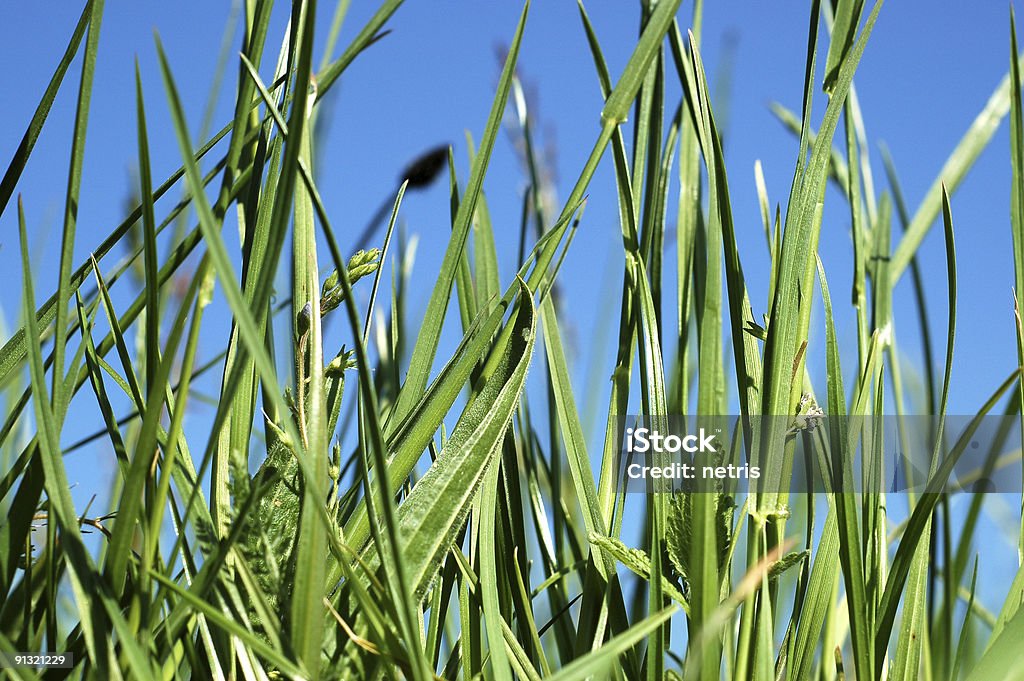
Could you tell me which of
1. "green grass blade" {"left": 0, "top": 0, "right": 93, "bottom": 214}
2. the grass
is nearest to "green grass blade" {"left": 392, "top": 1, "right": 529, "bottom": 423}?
the grass

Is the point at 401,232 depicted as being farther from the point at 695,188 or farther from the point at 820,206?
the point at 820,206

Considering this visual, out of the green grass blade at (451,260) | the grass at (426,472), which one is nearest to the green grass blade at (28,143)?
the grass at (426,472)

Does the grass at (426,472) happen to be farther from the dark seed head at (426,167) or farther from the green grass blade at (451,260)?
the dark seed head at (426,167)

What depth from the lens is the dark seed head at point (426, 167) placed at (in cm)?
52

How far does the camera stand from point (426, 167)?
1.71 ft

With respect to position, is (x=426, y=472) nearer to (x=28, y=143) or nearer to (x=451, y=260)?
(x=451, y=260)

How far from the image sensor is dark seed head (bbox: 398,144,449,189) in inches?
20.4

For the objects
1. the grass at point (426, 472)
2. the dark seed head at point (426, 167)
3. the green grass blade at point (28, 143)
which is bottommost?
the grass at point (426, 472)

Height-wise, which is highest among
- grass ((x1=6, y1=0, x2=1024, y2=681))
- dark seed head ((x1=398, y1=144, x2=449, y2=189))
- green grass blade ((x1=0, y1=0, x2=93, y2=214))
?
dark seed head ((x1=398, y1=144, x2=449, y2=189))

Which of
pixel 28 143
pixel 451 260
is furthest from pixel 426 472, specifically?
pixel 28 143

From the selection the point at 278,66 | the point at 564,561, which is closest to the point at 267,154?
the point at 278,66

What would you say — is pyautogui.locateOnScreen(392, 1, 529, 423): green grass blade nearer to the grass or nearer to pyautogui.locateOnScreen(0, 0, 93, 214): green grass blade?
the grass

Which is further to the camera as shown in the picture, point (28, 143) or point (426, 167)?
point (426, 167)

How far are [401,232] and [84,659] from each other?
0.48 m
